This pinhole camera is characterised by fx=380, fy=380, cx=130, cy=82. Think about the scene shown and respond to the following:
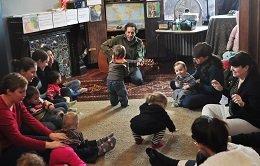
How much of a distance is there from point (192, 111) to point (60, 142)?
65.1 inches

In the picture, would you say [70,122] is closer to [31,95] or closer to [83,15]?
[31,95]

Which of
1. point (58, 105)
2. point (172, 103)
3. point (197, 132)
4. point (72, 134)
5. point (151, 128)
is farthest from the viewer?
point (172, 103)

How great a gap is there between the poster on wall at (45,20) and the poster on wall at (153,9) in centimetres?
166

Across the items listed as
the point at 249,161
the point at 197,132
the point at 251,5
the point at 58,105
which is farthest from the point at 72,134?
the point at 251,5

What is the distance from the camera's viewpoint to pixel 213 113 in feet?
9.62

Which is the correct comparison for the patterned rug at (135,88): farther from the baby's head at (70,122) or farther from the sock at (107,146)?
the baby's head at (70,122)

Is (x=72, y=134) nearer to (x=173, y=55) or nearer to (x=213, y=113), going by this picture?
(x=213, y=113)

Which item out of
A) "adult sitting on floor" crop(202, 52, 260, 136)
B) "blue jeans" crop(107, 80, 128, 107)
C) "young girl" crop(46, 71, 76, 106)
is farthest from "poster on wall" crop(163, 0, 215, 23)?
"adult sitting on floor" crop(202, 52, 260, 136)

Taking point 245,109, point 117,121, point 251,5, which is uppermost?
point 251,5

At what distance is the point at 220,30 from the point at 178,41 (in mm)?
798

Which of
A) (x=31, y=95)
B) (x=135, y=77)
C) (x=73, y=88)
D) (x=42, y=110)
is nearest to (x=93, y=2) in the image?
(x=135, y=77)

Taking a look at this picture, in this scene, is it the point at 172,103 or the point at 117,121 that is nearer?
the point at 117,121

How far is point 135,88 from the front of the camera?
4672 millimetres

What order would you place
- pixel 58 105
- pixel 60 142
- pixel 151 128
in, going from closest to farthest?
pixel 60 142, pixel 151 128, pixel 58 105
